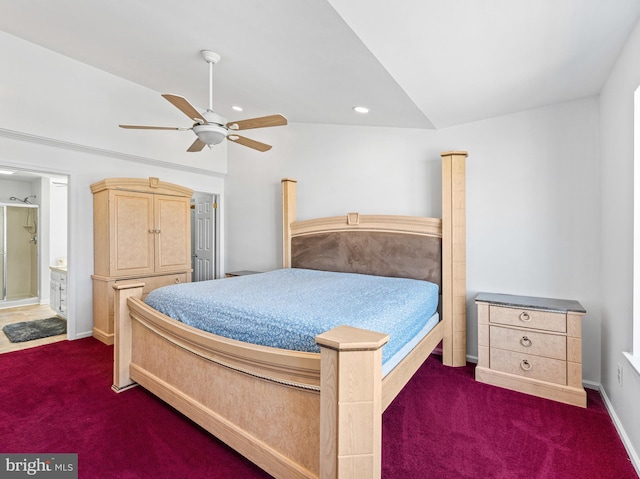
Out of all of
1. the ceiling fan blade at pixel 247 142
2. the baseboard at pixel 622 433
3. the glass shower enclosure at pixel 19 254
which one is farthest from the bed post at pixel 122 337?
the glass shower enclosure at pixel 19 254

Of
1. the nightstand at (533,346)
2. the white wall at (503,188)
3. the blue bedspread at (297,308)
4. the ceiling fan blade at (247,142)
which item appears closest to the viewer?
the blue bedspread at (297,308)

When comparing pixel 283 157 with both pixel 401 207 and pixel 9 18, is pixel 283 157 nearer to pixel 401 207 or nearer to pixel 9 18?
pixel 401 207

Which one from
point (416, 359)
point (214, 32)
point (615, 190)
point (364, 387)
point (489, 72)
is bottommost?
point (416, 359)

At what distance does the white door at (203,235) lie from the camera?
17.0 feet

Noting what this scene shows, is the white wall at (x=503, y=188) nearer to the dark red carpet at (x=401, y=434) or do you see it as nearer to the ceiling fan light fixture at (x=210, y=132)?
the dark red carpet at (x=401, y=434)

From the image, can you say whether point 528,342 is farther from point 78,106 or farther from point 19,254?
point 19,254

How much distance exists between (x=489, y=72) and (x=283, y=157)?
2.82 metres

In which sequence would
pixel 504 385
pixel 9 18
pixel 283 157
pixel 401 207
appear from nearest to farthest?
pixel 504 385, pixel 9 18, pixel 401 207, pixel 283 157

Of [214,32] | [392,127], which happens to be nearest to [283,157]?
[392,127]

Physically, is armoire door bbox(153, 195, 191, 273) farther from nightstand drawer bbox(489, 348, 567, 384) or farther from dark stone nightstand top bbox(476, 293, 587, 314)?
nightstand drawer bbox(489, 348, 567, 384)

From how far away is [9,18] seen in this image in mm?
2658

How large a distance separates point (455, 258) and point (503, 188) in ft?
2.58

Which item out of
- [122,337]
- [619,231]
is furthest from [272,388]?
[619,231]

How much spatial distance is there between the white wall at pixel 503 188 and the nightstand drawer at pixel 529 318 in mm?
444
